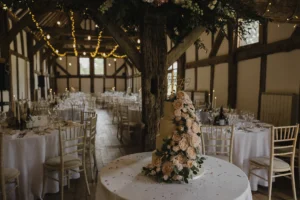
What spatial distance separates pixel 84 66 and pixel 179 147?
20.6 metres

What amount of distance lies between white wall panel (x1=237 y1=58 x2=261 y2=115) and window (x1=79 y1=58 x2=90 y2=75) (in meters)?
15.9

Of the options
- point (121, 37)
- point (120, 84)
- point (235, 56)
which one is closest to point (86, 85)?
point (120, 84)

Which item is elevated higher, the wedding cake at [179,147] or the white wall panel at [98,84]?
the white wall panel at [98,84]

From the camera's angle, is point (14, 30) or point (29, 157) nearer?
point (29, 157)

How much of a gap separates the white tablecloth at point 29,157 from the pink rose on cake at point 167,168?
2.18 meters

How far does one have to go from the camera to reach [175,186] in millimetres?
1616

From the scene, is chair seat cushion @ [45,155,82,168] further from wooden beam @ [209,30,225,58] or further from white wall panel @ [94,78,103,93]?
white wall panel @ [94,78,103,93]

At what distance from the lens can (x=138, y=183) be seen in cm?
168

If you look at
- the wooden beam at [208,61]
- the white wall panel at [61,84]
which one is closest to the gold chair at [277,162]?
the wooden beam at [208,61]

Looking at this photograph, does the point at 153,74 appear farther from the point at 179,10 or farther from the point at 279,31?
the point at 279,31

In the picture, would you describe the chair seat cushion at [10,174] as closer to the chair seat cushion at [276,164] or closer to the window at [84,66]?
the chair seat cushion at [276,164]

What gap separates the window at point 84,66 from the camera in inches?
A: 823

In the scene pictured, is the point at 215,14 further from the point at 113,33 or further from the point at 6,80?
the point at 6,80

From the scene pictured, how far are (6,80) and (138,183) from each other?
7.36 meters
